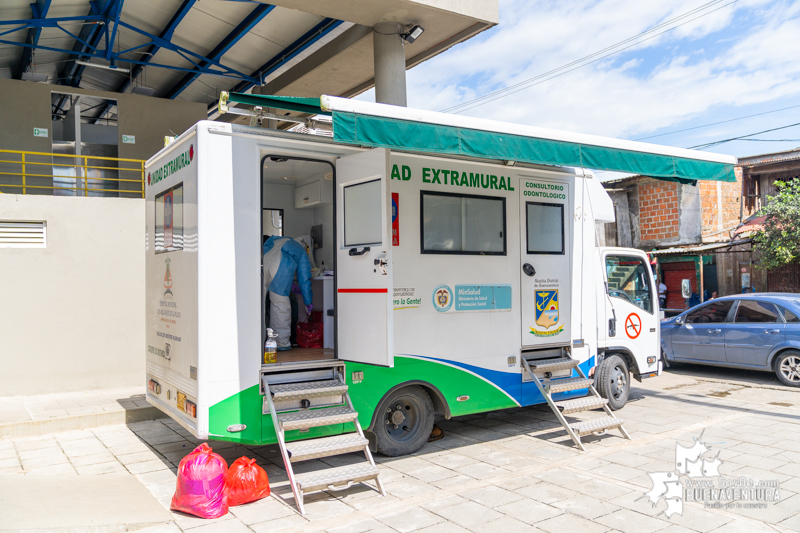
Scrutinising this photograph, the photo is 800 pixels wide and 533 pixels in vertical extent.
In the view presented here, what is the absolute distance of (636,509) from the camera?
15.1ft

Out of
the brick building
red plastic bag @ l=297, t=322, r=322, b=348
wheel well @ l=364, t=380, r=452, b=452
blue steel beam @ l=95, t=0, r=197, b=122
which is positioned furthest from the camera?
the brick building

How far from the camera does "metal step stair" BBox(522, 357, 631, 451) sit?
639 centimetres

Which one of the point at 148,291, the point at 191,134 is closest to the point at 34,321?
the point at 148,291

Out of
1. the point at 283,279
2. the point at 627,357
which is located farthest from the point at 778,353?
the point at 283,279

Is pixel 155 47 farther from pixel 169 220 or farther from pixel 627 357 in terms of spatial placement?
pixel 627 357

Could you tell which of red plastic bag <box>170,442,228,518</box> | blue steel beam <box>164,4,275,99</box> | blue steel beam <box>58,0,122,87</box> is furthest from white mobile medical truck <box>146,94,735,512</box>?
blue steel beam <box>58,0,122,87</box>

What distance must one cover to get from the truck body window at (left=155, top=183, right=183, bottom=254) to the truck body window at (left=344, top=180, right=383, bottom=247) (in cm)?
152

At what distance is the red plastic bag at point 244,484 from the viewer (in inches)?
186

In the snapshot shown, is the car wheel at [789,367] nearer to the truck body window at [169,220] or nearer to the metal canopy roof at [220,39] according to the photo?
the metal canopy roof at [220,39]

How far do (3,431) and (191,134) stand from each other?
4.32 m

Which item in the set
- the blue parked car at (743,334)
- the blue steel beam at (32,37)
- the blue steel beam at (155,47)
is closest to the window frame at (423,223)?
the blue parked car at (743,334)

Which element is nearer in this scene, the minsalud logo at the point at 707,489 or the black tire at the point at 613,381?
the minsalud logo at the point at 707,489

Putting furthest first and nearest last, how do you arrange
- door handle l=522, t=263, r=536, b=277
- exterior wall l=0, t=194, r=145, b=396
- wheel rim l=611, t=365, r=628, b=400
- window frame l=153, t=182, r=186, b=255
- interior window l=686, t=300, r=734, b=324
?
1. interior window l=686, t=300, r=734, b=324
2. exterior wall l=0, t=194, r=145, b=396
3. wheel rim l=611, t=365, r=628, b=400
4. door handle l=522, t=263, r=536, b=277
5. window frame l=153, t=182, r=186, b=255

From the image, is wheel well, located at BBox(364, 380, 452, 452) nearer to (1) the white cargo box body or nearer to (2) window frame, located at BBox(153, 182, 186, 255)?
(1) the white cargo box body
